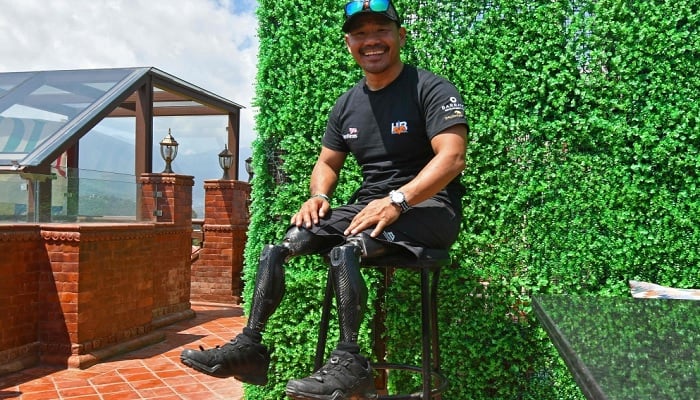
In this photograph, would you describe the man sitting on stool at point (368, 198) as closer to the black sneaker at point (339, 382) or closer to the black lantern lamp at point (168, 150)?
the black sneaker at point (339, 382)

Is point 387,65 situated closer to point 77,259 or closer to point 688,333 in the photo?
point 688,333

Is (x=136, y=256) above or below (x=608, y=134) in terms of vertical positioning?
below

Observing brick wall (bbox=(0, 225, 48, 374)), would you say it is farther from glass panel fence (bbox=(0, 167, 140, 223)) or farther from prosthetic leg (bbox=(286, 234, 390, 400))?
prosthetic leg (bbox=(286, 234, 390, 400))

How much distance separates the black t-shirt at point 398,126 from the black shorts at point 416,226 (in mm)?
125

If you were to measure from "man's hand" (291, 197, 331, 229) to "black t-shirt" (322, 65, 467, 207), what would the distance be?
24 centimetres

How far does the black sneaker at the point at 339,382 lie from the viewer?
1.87 metres

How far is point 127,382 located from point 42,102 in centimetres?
387

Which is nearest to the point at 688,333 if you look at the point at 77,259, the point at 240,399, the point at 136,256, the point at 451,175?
the point at 451,175

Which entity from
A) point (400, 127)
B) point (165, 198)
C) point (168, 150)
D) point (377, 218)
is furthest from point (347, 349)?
point (168, 150)

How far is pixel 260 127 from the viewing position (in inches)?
149

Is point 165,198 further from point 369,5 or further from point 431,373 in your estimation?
point 369,5

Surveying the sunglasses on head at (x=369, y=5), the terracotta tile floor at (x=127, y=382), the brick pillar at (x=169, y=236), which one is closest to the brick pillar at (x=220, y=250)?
the brick pillar at (x=169, y=236)

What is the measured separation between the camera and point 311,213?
2490 millimetres

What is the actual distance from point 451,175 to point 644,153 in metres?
1.54
